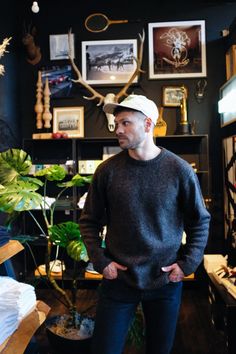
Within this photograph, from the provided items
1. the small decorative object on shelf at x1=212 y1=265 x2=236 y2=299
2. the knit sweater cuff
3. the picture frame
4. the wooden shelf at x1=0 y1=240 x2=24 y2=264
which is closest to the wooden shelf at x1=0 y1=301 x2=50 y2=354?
the wooden shelf at x1=0 y1=240 x2=24 y2=264

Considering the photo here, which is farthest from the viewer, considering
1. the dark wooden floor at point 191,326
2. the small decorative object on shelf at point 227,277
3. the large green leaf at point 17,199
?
the dark wooden floor at point 191,326

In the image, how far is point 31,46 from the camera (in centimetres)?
344

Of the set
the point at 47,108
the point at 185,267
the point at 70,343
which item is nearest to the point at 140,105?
the point at 185,267

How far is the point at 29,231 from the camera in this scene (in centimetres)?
344

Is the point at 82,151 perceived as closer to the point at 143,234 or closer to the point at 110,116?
the point at 110,116

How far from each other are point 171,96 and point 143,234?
8.15 ft

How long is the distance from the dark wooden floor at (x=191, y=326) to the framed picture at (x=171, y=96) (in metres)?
2.01

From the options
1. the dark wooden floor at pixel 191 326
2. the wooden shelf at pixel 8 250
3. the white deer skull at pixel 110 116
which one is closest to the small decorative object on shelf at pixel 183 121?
the white deer skull at pixel 110 116

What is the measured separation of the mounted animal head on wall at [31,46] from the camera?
341cm

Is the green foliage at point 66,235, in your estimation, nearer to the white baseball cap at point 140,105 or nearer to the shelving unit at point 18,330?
the shelving unit at point 18,330

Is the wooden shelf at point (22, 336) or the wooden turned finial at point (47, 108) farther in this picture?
the wooden turned finial at point (47, 108)

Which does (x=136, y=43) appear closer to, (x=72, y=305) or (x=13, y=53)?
(x=13, y=53)

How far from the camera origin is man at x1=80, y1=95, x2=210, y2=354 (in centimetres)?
131

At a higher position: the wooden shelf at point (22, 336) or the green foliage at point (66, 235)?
the green foliage at point (66, 235)
